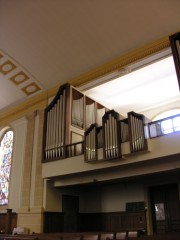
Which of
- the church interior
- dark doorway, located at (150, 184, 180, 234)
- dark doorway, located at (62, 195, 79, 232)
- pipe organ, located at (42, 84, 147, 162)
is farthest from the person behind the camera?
dark doorway, located at (62, 195, 79, 232)

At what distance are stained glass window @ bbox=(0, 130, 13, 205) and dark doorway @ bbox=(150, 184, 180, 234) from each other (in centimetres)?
575

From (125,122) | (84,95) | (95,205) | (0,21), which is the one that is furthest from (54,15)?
(95,205)

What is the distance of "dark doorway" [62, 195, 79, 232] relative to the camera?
9.92 metres

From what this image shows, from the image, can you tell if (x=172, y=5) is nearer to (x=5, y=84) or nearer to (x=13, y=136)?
(x=5, y=84)

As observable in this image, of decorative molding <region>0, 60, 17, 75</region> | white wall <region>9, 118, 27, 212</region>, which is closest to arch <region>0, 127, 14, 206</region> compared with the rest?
white wall <region>9, 118, 27, 212</region>

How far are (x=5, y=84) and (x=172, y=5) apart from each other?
7.14 metres

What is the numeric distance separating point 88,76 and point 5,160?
539cm

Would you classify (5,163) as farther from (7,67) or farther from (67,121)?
(67,121)

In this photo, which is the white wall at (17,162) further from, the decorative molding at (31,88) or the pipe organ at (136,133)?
the pipe organ at (136,133)

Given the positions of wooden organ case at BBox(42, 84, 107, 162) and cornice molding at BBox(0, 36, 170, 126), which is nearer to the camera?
cornice molding at BBox(0, 36, 170, 126)

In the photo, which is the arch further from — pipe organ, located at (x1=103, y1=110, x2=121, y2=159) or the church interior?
pipe organ, located at (x1=103, y1=110, x2=121, y2=159)

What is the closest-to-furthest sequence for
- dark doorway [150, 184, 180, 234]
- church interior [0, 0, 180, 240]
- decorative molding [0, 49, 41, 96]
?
church interior [0, 0, 180, 240] < dark doorway [150, 184, 180, 234] < decorative molding [0, 49, 41, 96]

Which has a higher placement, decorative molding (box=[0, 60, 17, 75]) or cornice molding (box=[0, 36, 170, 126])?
decorative molding (box=[0, 60, 17, 75])

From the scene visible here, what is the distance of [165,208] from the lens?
9.49 metres
